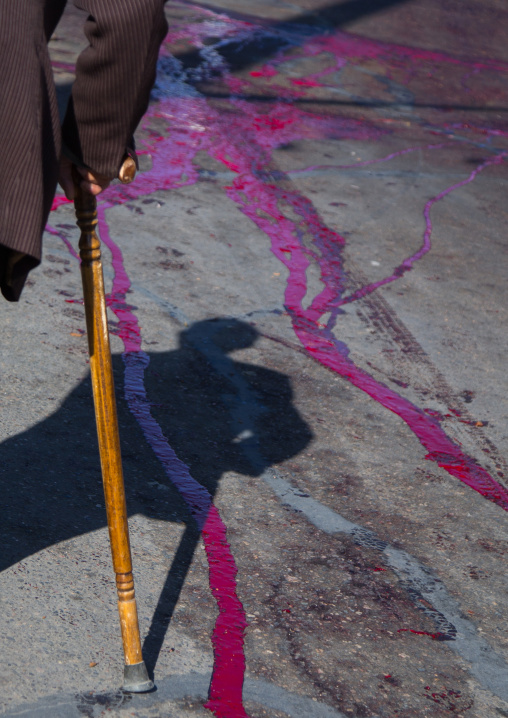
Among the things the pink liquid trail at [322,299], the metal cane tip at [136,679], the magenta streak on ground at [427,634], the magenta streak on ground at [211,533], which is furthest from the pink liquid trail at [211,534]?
the pink liquid trail at [322,299]

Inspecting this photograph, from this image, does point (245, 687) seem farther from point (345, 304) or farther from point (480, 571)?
point (345, 304)

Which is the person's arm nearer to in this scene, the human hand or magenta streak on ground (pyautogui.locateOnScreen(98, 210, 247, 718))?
the human hand

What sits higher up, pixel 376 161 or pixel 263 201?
pixel 263 201

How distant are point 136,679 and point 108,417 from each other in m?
0.73

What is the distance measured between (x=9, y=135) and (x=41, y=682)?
1.45 m

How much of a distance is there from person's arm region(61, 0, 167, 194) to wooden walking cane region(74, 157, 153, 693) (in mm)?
72

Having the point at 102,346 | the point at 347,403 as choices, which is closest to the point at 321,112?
the point at 347,403

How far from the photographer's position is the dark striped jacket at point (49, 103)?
163cm

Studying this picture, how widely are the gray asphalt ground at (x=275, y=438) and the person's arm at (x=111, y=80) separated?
1.38 m

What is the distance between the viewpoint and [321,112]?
8602 mm

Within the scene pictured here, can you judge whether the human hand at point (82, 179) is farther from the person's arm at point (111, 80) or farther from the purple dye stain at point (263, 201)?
the purple dye stain at point (263, 201)

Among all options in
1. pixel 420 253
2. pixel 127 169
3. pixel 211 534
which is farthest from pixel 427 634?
pixel 420 253

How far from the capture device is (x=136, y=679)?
85.4 inches

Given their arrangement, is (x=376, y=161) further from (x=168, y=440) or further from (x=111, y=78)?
(x=111, y=78)
